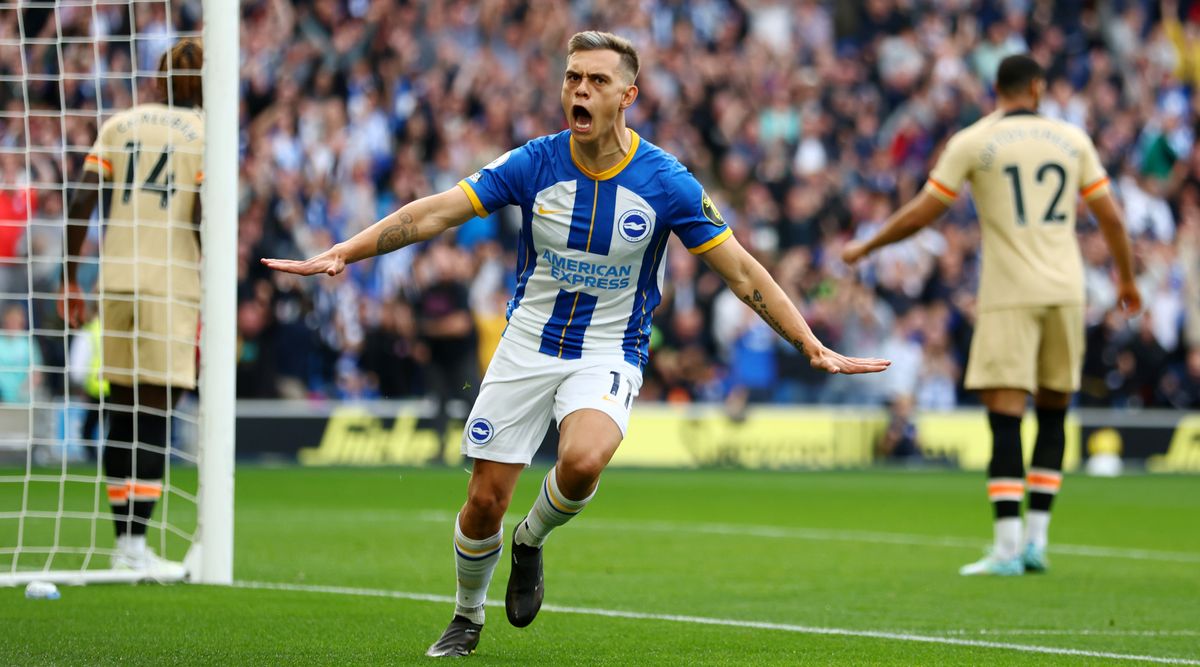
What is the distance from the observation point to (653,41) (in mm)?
24156

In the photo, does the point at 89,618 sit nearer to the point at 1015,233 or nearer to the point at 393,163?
the point at 1015,233

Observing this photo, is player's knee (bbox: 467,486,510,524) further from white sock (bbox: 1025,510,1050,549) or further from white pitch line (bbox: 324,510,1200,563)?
white pitch line (bbox: 324,510,1200,563)

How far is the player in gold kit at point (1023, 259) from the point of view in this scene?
918 cm

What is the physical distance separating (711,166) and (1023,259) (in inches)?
553

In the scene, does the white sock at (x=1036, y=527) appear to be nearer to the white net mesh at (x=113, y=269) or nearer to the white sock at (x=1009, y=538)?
the white sock at (x=1009, y=538)

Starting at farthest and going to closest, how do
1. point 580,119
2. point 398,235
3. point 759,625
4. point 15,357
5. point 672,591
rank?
point 15,357 → point 672,591 → point 759,625 → point 580,119 → point 398,235

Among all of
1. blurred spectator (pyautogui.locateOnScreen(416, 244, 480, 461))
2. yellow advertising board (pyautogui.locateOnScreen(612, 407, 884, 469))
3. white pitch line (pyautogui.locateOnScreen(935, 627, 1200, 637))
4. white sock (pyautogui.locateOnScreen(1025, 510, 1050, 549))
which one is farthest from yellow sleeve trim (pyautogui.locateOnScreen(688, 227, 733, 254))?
yellow advertising board (pyautogui.locateOnScreen(612, 407, 884, 469))

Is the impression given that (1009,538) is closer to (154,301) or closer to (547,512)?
(547,512)

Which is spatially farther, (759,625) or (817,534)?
(817,534)

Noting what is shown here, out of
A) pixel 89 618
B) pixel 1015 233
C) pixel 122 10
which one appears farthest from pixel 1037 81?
pixel 122 10

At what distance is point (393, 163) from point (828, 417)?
6.26m

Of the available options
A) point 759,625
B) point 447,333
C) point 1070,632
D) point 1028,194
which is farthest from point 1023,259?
point 447,333

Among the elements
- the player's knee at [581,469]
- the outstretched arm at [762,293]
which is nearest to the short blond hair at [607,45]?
the outstretched arm at [762,293]

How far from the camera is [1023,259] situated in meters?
9.23
